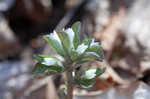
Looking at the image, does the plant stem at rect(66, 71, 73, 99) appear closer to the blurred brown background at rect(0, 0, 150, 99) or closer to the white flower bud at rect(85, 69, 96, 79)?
the white flower bud at rect(85, 69, 96, 79)

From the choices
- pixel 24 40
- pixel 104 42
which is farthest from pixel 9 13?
pixel 104 42

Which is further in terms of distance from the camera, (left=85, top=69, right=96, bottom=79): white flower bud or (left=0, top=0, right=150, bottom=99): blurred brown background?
(left=0, top=0, right=150, bottom=99): blurred brown background

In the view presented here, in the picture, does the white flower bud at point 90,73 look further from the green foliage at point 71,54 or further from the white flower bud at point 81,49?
the white flower bud at point 81,49

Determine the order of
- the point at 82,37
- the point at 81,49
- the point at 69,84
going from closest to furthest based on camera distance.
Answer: the point at 81,49, the point at 69,84, the point at 82,37

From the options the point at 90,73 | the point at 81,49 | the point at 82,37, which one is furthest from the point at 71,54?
the point at 82,37

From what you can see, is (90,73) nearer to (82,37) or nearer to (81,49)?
(81,49)

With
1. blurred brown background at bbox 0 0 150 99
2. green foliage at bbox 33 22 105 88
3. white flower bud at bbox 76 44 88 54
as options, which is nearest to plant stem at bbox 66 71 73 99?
green foliage at bbox 33 22 105 88

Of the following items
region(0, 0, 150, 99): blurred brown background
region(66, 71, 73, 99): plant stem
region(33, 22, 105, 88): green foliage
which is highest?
region(0, 0, 150, 99): blurred brown background

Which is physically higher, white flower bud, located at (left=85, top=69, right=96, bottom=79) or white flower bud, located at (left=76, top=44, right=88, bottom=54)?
white flower bud, located at (left=76, top=44, right=88, bottom=54)

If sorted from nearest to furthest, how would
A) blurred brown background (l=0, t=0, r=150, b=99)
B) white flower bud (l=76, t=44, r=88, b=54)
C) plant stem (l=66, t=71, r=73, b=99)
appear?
white flower bud (l=76, t=44, r=88, b=54)
plant stem (l=66, t=71, r=73, b=99)
blurred brown background (l=0, t=0, r=150, b=99)
